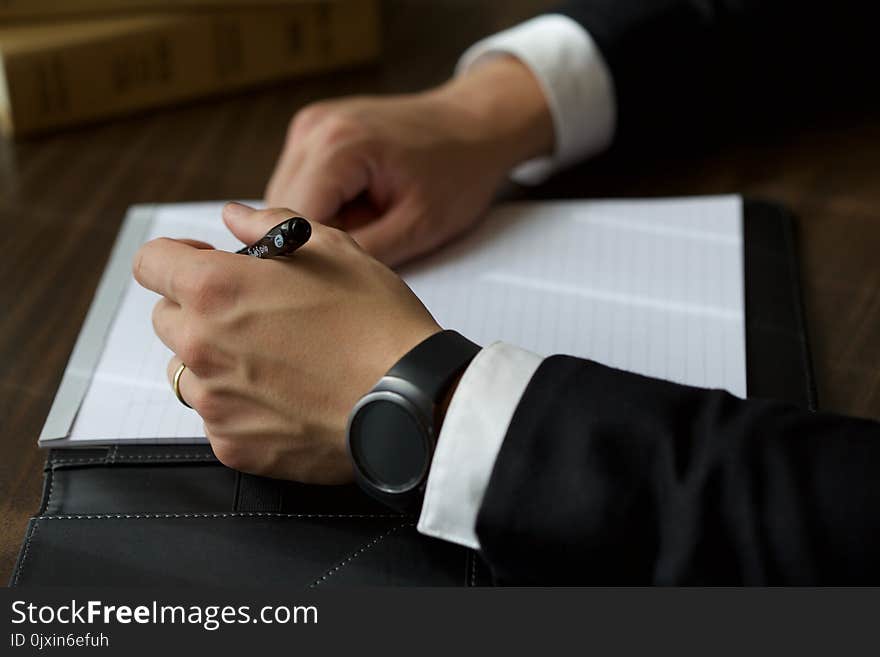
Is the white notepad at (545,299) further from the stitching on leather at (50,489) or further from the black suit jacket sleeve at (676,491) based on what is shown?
the black suit jacket sleeve at (676,491)

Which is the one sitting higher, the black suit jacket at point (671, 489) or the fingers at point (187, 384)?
the black suit jacket at point (671, 489)

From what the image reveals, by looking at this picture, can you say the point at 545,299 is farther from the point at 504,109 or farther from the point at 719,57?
the point at 719,57

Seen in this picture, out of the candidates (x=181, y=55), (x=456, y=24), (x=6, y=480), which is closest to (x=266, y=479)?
(x=6, y=480)

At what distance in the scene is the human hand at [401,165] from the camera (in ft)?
3.14

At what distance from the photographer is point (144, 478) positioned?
76 cm

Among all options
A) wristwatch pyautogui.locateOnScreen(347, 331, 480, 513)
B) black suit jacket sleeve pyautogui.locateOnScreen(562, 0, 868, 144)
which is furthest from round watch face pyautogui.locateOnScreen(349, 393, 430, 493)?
black suit jacket sleeve pyautogui.locateOnScreen(562, 0, 868, 144)

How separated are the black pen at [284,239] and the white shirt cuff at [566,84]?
0.46m

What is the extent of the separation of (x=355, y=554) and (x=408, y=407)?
11 centimetres

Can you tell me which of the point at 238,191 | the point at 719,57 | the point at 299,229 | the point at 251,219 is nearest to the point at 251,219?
the point at 251,219

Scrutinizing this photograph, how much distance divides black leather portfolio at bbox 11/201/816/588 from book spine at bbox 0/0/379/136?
0.58 meters

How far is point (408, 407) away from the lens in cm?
66

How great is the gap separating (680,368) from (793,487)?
237mm

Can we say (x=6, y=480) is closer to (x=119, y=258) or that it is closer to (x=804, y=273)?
(x=119, y=258)

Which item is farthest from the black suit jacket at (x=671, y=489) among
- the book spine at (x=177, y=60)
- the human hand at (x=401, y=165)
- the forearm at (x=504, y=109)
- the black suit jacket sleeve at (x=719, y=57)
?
the book spine at (x=177, y=60)
